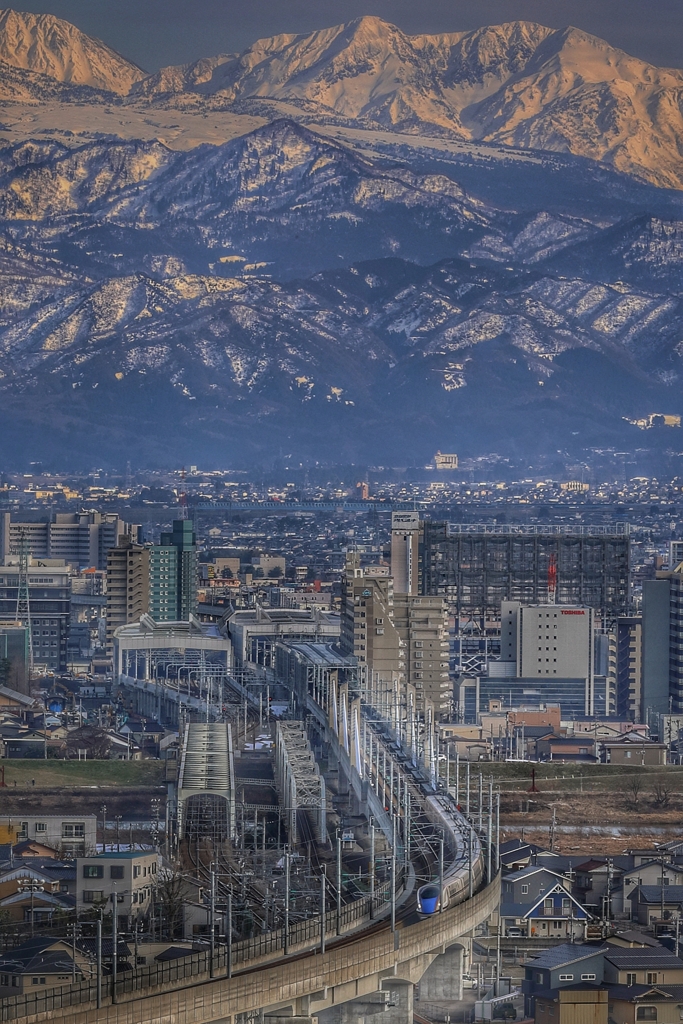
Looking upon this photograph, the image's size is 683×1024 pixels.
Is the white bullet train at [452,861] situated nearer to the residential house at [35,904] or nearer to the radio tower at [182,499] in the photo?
the residential house at [35,904]

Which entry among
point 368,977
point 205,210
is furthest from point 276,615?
point 205,210

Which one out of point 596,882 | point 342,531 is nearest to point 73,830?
point 596,882

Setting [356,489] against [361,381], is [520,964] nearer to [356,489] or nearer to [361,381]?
[356,489]

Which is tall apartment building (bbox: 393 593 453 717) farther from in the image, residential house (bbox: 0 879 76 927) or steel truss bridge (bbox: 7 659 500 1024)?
residential house (bbox: 0 879 76 927)

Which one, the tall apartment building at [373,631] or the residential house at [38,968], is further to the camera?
the tall apartment building at [373,631]

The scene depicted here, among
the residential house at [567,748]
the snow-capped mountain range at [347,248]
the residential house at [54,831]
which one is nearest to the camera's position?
the residential house at [54,831]

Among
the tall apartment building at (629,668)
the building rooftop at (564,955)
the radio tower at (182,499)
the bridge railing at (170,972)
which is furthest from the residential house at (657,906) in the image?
the radio tower at (182,499)

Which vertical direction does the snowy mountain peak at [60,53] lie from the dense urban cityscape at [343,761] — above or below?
above
